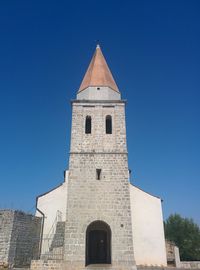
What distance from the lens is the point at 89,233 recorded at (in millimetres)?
18234

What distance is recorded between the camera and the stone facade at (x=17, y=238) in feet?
47.4

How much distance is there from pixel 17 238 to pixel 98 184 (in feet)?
19.9

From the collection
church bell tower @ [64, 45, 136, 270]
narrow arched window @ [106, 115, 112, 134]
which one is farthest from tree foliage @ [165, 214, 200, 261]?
narrow arched window @ [106, 115, 112, 134]

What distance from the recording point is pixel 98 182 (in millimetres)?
15586

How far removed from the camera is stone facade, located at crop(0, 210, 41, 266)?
14.4 m

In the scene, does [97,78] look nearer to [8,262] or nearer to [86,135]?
[86,135]

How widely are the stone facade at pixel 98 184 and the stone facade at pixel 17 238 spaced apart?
3318 millimetres

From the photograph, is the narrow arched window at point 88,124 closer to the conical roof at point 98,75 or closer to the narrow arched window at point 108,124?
the narrow arched window at point 108,124

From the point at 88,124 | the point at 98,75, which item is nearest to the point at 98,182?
the point at 88,124

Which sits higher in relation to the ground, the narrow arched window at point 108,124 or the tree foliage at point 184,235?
the narrow arched window at point 108,124

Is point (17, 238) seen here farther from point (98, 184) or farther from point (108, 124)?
point (108, 124)

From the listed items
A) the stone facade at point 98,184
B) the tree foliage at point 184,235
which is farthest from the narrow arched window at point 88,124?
the tree foliage at point 184,235

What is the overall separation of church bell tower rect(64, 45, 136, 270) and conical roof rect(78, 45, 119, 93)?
81 mm

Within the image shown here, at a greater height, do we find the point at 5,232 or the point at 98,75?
the point at 98,75
